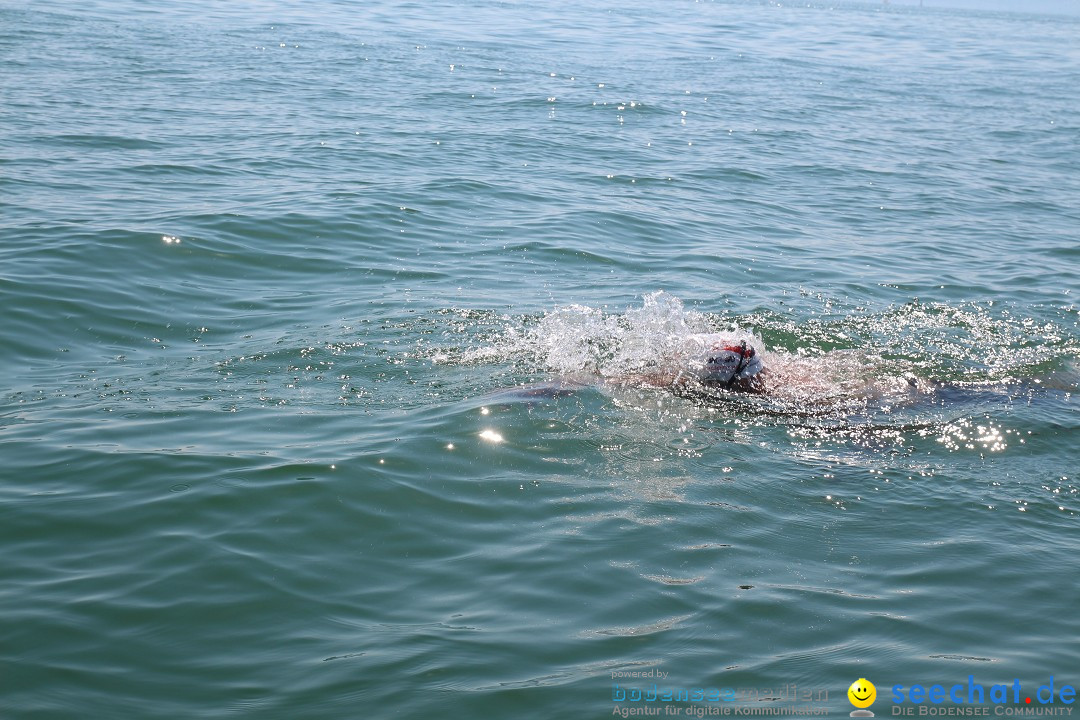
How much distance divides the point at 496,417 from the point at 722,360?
1742 millimetres

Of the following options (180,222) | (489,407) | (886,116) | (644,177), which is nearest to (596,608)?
(489,407)

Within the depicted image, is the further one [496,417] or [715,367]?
[715,367]

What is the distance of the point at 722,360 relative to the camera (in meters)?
7.35

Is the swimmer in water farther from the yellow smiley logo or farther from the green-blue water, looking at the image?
the yellow smiley logo

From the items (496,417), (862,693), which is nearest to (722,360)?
(496,417)

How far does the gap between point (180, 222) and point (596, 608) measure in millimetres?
7560

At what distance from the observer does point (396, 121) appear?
16.6 m

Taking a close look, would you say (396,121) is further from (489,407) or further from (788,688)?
(788,688)

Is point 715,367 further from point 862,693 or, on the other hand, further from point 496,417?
point 862,693

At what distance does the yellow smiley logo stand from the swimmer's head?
3236mm

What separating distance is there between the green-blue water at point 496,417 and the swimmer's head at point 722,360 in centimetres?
26

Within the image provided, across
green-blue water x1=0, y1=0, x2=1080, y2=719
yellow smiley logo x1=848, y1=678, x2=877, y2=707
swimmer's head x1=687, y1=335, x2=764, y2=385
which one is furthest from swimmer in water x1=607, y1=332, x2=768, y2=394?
yellow smiley logo x1=848, y1=678, x2=877, y2=707

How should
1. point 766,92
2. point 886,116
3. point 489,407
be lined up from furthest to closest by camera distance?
point 766,92
point 886,116
point 489,407

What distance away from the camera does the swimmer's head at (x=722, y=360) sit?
7.35 meters
